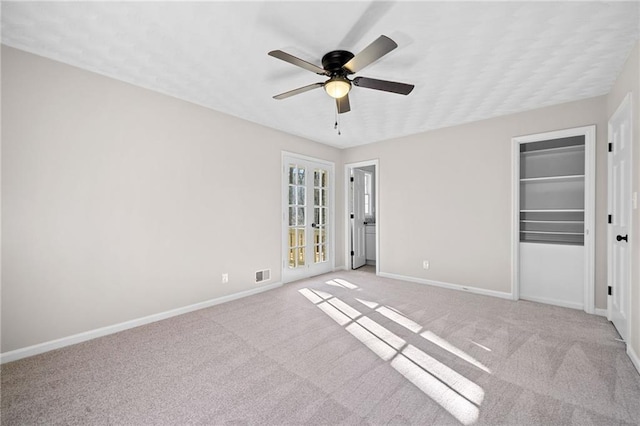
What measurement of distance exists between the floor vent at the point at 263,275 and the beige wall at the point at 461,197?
208cm

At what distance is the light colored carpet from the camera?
1696 mm

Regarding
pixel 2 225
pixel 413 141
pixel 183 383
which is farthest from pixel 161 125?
pixel 413 141

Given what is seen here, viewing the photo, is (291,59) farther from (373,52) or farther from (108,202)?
(108,202)

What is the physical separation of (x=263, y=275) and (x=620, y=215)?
4162 millimetres

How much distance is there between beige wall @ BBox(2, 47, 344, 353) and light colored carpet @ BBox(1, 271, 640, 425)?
371mm

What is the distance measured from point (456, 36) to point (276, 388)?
9.34 feet

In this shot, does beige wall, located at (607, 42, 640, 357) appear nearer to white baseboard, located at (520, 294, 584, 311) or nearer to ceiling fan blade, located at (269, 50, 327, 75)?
white baseboard, located at (520, 294, 584, 311)

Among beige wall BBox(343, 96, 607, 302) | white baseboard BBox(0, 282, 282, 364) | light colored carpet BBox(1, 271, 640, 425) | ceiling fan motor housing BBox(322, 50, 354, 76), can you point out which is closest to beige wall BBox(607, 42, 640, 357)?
light colored carpet BBox(1, 271, 640, 425)

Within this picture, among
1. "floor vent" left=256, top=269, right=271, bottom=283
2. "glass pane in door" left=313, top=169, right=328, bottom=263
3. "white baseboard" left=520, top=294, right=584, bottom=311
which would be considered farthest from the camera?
"glass pane in door" left=313, top=169, right=328, bottom=263

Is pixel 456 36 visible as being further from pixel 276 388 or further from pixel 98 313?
pixel 98 313

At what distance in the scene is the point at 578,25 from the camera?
200 cm

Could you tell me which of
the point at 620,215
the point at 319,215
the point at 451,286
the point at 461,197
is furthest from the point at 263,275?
the point at 620,215

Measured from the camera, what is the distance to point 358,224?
6.10 m

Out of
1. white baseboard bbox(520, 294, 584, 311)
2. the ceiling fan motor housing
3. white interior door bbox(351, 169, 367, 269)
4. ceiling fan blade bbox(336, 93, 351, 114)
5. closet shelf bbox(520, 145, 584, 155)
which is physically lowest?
white baseboard bbox(520, 294, 584, 311)
